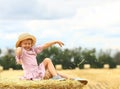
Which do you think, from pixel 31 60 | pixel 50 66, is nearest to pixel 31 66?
pixel 31 60

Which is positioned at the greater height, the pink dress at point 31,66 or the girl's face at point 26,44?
the girl's face at point 26,44

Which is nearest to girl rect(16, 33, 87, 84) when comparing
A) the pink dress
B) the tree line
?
the pink dress

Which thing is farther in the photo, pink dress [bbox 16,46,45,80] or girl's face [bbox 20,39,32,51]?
girl's face [bbox 20,39,32,51]

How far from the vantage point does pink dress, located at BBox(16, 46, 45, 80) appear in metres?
8.19

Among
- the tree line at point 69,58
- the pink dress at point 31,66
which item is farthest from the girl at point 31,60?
the tree line at point 69,58

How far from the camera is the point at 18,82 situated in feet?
25.7

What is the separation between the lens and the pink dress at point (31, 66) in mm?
8188

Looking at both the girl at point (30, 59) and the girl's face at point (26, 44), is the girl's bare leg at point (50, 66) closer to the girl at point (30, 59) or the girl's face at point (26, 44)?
the girl at point (30, 59)

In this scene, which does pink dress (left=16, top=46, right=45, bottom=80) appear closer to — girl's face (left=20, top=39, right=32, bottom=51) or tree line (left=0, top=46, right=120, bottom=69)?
girl's face (left=20, top=39, right=32, bottom=51)

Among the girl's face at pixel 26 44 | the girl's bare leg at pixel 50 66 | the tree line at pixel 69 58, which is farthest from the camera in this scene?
the tree line at pixel 69 58

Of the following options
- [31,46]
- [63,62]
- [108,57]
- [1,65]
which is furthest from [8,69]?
[31,46]

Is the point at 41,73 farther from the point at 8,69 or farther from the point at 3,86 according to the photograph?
the point at 8,69

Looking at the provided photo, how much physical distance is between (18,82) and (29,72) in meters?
0.48

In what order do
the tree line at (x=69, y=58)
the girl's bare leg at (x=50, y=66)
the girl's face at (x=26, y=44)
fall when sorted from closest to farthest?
the girl's bare leg at (x=50, y=66) < the girl's face at (x=26, y=44) < the tree line at (x=69, y=58)
